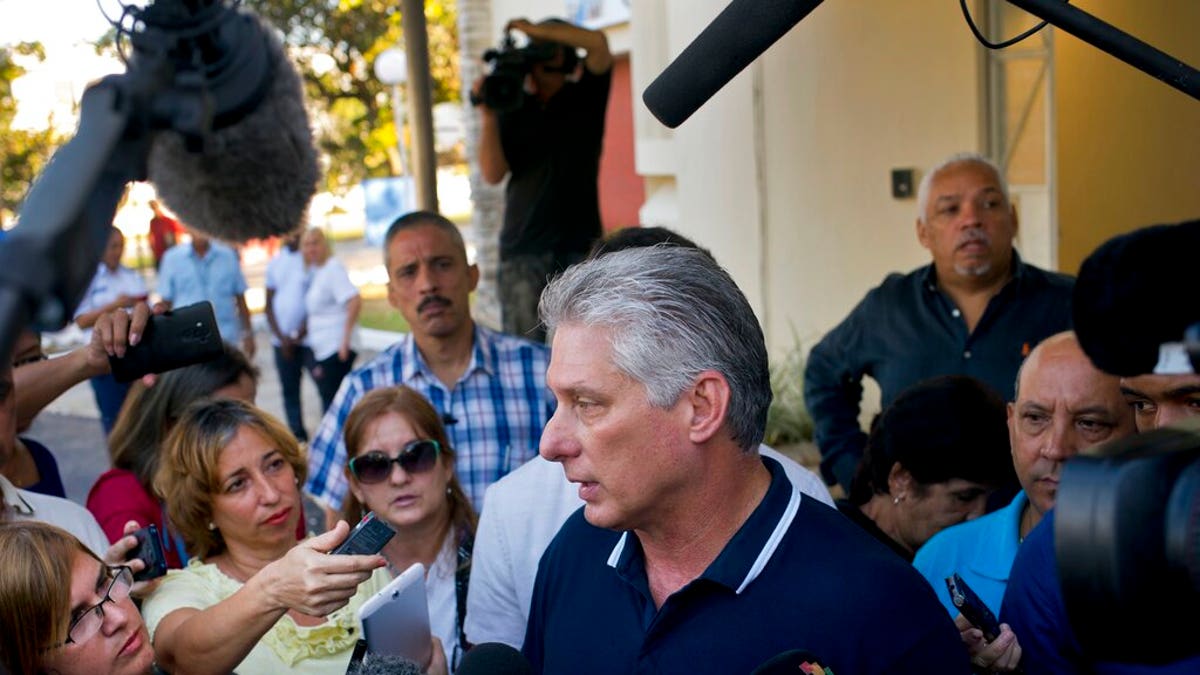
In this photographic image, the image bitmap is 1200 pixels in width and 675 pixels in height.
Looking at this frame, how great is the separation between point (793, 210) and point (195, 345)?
17.3ft

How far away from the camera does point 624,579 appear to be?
2.31 metres

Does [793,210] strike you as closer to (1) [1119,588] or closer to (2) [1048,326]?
(2) [1048,326]

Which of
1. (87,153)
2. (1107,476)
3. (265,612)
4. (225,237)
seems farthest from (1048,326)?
(87,153)

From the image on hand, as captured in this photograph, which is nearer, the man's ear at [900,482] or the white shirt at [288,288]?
the man's ear at [900,482]

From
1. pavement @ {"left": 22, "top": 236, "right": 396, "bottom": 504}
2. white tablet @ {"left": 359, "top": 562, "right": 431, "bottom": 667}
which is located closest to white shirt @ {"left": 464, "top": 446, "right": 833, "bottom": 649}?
white tablet @ {"left": 359, "top": 562, "right": 431, "bottom": 667}

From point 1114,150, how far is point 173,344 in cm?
536

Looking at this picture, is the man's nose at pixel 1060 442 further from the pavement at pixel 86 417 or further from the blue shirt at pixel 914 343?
the pavement at pixel 86 417

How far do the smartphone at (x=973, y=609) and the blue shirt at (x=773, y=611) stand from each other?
171 millimetres

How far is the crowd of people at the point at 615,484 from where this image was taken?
216 cm

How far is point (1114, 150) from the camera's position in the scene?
6.88 m

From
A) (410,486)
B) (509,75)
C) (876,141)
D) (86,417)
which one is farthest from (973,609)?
(86,417)

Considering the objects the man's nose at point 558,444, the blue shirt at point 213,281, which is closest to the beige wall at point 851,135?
the blue shirt at point 213,281

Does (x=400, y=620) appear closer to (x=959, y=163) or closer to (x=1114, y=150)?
(x=959, y=163)

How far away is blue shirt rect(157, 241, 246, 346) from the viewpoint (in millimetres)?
10117
